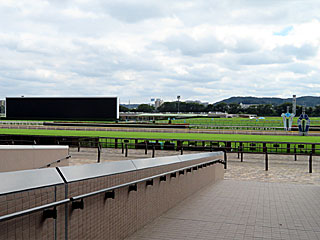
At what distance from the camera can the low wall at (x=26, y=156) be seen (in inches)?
406

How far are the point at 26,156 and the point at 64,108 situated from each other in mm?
47972

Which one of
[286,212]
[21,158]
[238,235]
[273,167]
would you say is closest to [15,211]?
[238,235]

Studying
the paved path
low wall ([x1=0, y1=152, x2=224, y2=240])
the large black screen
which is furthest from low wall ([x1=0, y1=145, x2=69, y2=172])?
the large black screen

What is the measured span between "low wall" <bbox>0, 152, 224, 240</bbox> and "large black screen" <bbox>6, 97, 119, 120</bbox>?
164ft

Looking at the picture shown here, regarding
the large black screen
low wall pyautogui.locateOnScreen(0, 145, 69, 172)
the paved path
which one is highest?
the large black screen

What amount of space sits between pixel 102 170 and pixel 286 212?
4204 millimetres

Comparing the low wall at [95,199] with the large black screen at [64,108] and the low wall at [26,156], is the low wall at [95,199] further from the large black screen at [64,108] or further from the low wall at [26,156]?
the large black screen at [64,108]

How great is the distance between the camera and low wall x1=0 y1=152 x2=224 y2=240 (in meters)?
3.09

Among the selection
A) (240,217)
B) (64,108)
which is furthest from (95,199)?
(64,108)

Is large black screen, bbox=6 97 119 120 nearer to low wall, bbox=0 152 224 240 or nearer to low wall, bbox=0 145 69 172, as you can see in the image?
low wall, bbox=0 145 69 172

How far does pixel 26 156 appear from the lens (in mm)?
11297

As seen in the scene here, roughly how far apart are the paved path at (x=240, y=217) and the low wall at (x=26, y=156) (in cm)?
515

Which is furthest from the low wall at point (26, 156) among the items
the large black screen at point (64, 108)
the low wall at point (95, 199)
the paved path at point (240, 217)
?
the large black screen at point (64, 108)

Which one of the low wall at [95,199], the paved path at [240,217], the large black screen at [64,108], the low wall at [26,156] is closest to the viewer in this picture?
the low wall at [95,199]
